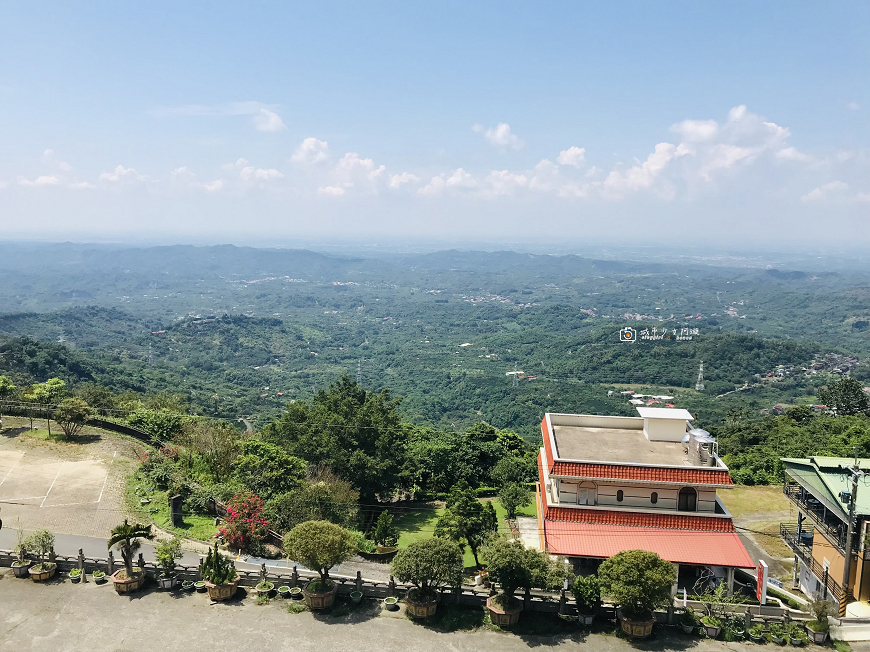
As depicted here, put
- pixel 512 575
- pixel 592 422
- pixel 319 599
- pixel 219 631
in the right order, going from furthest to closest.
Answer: pixel 592 422, pixel 319 599, pixel 512 575, pixel 219 631

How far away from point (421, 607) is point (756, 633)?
829 centimetres

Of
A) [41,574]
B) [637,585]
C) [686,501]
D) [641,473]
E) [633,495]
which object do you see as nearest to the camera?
[637,585]

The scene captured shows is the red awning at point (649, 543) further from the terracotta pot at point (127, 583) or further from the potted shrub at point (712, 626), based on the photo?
the terracotta pot at point (127, 583)

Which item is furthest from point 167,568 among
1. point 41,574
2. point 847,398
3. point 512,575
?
point 847,398

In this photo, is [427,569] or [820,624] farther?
[427,569]

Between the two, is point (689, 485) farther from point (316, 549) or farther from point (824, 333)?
point (824, 333)

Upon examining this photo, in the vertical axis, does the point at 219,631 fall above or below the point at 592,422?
below

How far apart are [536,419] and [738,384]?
3689 cm

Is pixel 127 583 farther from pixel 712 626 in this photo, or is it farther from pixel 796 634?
pixel 796 634

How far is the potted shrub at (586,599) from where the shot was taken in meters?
14.7

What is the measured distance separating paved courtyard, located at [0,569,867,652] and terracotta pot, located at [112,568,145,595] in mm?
216

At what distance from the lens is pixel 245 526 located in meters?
18.7

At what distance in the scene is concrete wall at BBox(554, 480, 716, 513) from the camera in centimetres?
1842

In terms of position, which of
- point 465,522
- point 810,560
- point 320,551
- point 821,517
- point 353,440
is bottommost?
point 810,560
